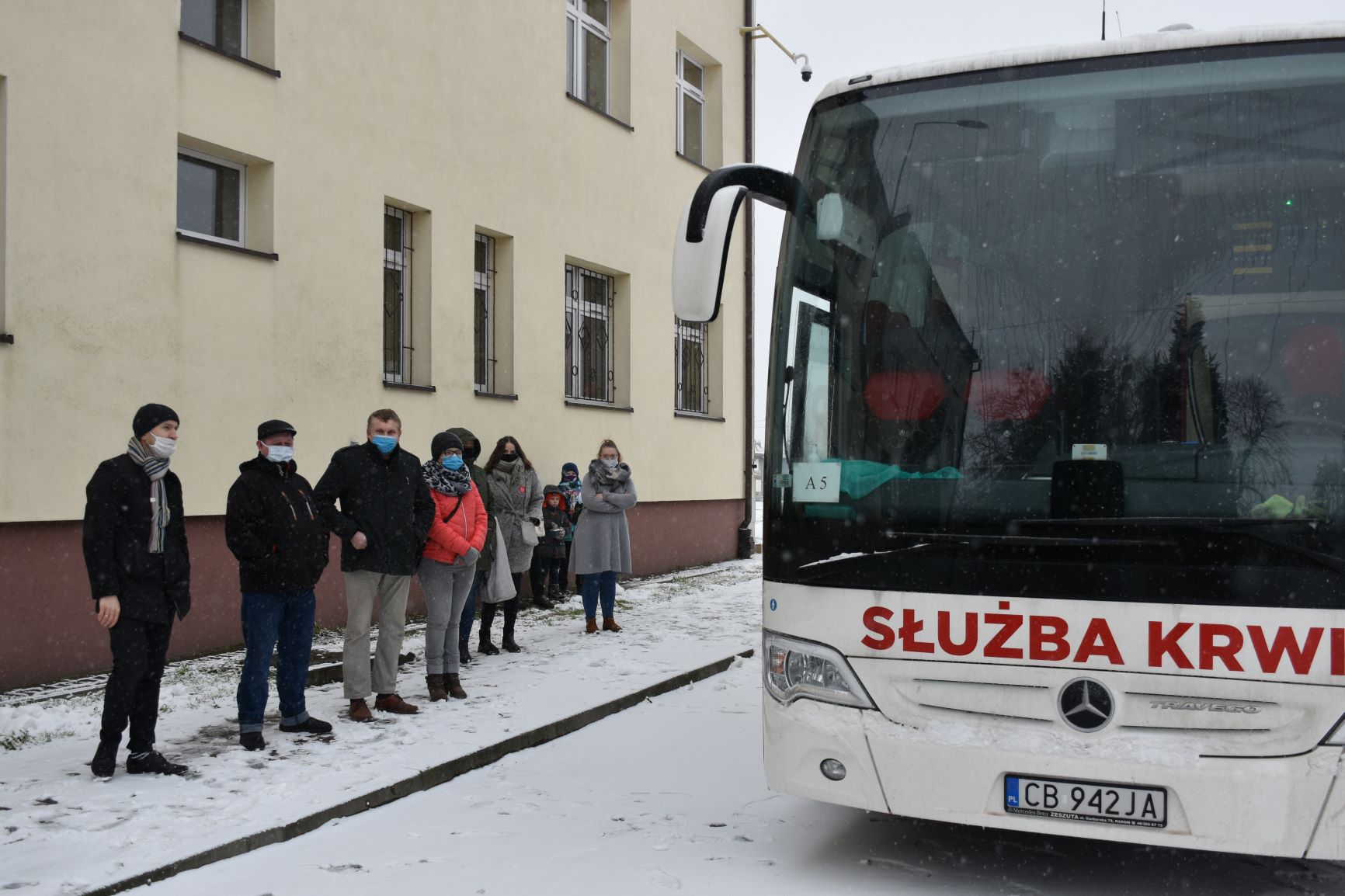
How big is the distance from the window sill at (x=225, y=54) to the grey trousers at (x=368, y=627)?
16.1 feet

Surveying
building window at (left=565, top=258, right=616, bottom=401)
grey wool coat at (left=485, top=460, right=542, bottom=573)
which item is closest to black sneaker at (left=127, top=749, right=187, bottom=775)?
grey wool coat at (left=485, top=460, right=542, bottom=573)

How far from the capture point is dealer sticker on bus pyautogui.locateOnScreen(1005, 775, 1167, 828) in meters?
4.11

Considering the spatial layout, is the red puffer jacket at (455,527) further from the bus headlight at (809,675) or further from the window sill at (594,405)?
the window sill at (594,405)

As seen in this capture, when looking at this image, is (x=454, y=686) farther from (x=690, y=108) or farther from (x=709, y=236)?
(x=690, y=108)

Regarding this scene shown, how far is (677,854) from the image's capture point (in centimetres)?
507

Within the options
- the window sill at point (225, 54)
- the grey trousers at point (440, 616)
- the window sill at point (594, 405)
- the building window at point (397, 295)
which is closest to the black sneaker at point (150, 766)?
the grey trousers at point (440, 616)

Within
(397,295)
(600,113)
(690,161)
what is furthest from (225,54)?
(690,161)

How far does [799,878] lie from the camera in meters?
4.75

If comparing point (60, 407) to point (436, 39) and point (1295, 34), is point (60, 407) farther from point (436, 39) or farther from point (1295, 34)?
point (1295, 34)

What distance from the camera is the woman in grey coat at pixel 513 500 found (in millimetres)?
10547

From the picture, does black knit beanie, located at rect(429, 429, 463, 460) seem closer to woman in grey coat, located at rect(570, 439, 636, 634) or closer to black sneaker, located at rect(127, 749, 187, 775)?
black sneaker, located at rect(127, 749, 187, 775)

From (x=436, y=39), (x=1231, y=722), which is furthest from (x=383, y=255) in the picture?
(x=1231, y=722)

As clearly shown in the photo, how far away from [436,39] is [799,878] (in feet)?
33.8

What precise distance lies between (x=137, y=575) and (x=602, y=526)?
18.2 feet
